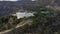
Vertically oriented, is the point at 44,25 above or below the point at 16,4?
below

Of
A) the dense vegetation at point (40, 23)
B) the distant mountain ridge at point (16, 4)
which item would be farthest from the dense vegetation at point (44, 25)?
the distant mountain ridge at point (16, 4)

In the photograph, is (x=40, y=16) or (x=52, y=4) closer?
(x=40, y=16)

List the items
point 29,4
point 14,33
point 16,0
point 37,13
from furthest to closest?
point 16,0, point 29,4, point 37,13, point 14,33

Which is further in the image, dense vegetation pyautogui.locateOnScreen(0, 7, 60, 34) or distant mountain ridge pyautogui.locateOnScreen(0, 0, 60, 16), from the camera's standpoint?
distant mountain ridge pyautogui.locateOnScreen(0, 0, 60, 16)

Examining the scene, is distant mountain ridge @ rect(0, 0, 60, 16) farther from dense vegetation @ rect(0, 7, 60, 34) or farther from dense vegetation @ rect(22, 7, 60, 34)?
dense vegetation @ rect(22, 7, 60, 34)

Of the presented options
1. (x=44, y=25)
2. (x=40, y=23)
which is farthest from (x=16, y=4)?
(x=44, y=25)

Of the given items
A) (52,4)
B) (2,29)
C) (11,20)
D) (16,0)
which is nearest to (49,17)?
(11,20)

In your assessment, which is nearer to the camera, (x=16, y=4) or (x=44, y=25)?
(x=44, y=25)

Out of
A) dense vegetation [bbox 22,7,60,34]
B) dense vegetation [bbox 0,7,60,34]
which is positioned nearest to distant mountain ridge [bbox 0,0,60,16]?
dense vegetation [bbox 0,7,60,34]

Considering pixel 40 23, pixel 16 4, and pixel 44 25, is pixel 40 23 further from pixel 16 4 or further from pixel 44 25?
pixel 16 4

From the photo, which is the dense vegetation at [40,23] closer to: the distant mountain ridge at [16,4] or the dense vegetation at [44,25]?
the dense vegetation at [44,25]

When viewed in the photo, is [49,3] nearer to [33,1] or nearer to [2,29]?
[33,1]
